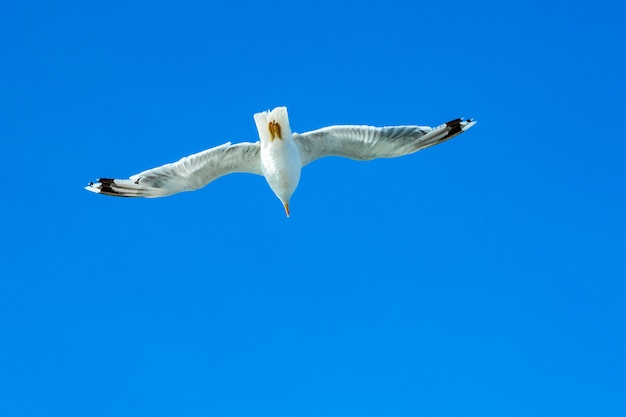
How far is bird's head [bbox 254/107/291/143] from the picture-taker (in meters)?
14.5

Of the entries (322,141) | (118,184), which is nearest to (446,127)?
(322,141)

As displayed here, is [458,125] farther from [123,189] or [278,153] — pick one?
[123,189]

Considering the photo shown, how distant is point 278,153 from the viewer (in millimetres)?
14797

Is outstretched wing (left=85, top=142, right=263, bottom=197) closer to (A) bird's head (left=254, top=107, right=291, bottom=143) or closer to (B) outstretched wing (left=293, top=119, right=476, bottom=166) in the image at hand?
(A) bird's head (left=254, top=107, right=291, bottom=143)

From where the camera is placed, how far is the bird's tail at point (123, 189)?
15172mm

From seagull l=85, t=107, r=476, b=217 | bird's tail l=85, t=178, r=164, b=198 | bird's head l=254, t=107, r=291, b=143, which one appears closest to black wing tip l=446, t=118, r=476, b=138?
seagull l=85, t=107, r=476, b=217

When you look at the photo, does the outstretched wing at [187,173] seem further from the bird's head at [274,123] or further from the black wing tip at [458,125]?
the black wing tip at [458,125]

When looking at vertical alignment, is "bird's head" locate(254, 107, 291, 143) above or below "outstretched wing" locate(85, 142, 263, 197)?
above

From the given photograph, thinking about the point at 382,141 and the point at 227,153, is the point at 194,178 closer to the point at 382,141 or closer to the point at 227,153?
the point at 227,153

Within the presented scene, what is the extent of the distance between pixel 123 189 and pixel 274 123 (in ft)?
9.93

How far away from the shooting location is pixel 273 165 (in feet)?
49.1

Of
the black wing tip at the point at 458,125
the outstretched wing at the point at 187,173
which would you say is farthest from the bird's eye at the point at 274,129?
the black wing tip at the point at 458,125

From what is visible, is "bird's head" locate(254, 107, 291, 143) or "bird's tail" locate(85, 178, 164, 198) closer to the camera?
"bird's head" locate(254, 107, 291, 143)

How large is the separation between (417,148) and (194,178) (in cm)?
404
